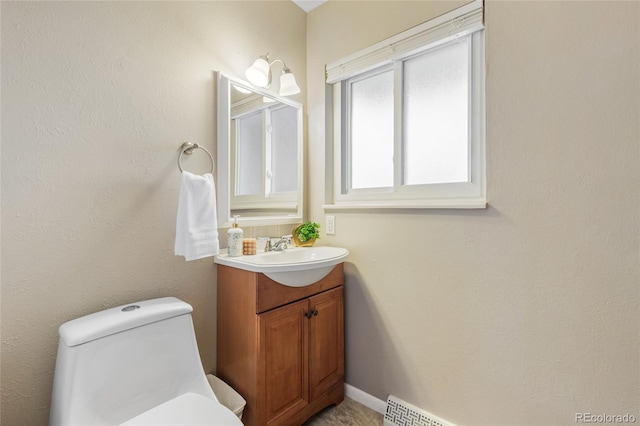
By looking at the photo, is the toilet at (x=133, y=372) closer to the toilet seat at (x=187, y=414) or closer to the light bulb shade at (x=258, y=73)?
the toilet seat at (x=187, y=414)

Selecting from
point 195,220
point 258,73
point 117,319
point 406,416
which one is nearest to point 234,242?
point 195,220

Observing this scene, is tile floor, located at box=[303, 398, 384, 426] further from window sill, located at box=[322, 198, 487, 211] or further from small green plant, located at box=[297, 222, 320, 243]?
window sill, located at box=[322, 198, 487, 211]

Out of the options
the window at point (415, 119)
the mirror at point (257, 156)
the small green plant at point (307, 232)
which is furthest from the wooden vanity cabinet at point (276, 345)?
the window at point (415, 119)

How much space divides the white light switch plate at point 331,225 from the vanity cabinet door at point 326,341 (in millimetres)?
356

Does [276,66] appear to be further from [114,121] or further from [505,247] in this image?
[505,247]

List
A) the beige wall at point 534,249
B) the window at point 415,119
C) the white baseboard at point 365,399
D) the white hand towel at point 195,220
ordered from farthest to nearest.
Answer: the white baseboard at point 365,399, the window at point 415,119, the white hand towel at point 195,220, the beige wall at point 534,249

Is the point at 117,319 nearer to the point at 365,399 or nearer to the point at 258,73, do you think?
the point at 258,73

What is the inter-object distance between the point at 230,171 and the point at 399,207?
92 centimetres

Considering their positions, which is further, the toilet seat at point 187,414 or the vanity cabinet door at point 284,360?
the vanity cabinet door at point 284,360

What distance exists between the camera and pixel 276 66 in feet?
6.06

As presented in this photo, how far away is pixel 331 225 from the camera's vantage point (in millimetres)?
1875

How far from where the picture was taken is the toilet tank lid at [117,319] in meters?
0.96

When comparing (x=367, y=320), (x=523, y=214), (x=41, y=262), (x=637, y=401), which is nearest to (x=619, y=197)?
(x=523, y=214)

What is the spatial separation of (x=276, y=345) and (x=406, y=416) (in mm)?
787
